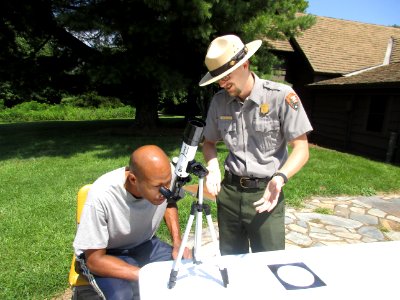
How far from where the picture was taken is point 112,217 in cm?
224

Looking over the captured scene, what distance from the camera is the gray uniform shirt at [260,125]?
85.0 inches

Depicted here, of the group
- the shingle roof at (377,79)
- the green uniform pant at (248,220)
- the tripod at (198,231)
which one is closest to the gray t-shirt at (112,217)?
the green uniform pant at (248,220)

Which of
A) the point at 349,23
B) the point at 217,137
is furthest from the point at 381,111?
the point at 217,137

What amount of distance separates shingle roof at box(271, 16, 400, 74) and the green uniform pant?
1313 centimetres

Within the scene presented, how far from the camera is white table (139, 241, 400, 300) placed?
158 centimetres

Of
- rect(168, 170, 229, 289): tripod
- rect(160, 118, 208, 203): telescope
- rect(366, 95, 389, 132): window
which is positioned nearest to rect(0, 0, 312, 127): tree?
rect(366, 95, 389, 132): window

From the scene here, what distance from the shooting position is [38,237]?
14.0 feet

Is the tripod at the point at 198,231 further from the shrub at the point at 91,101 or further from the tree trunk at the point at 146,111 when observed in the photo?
the shrub at the point at 91,101

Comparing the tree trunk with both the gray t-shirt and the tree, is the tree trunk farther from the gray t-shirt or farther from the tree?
the gray t-shirt

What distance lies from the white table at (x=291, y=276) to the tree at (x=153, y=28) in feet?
25.0

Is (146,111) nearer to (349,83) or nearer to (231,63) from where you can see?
(349,83)

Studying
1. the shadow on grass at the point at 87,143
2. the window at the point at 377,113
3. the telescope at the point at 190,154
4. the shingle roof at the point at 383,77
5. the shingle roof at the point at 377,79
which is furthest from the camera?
the window at the point at 377,113

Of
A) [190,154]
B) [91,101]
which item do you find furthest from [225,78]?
[91,101]

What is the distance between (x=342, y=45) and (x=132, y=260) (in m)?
17.2
